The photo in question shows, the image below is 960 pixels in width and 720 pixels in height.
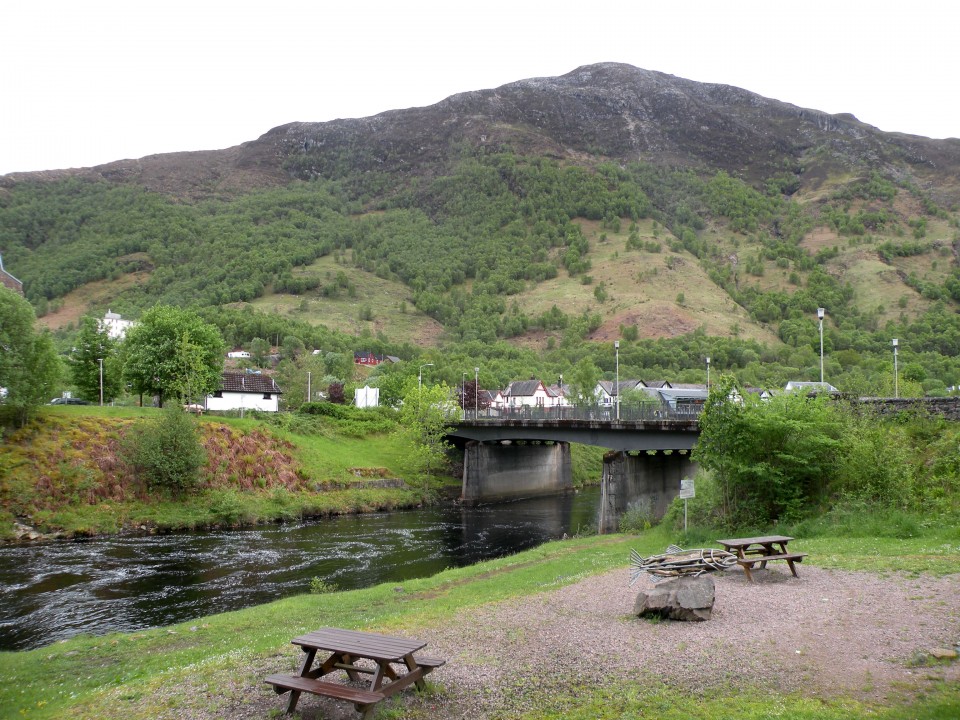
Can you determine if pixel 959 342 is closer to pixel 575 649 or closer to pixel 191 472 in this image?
pixel 191 472

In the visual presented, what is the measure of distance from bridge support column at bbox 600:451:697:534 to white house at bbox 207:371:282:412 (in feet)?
171

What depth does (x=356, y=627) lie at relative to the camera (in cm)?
1872

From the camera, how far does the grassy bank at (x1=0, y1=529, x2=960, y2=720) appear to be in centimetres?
1109

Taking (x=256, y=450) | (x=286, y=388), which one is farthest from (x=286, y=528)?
(x=286, y=388)

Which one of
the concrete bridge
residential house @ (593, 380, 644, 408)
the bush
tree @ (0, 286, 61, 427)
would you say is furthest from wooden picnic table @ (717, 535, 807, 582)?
residential house @ (593, 380, 644, 408)

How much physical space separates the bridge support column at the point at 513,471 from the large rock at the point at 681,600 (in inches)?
2392

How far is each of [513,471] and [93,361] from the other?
47706mm

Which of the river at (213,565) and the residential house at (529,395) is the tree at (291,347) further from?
the river at (213,565)

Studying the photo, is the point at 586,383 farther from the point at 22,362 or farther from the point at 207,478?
the point at 22,362

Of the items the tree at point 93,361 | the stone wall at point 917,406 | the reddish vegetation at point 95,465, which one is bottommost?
the reddish vegetation at point 95,465

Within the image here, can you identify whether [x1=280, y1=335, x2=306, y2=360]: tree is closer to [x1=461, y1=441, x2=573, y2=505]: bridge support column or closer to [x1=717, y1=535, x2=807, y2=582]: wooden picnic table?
[x1=461, y1=441, x2=573, y2=505]: bridge support column

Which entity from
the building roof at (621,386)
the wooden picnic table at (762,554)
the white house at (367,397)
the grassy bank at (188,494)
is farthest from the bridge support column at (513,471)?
the wooden picnic table at (762,554)

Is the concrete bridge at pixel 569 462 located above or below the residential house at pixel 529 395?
below

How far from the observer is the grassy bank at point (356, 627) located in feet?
36.4
